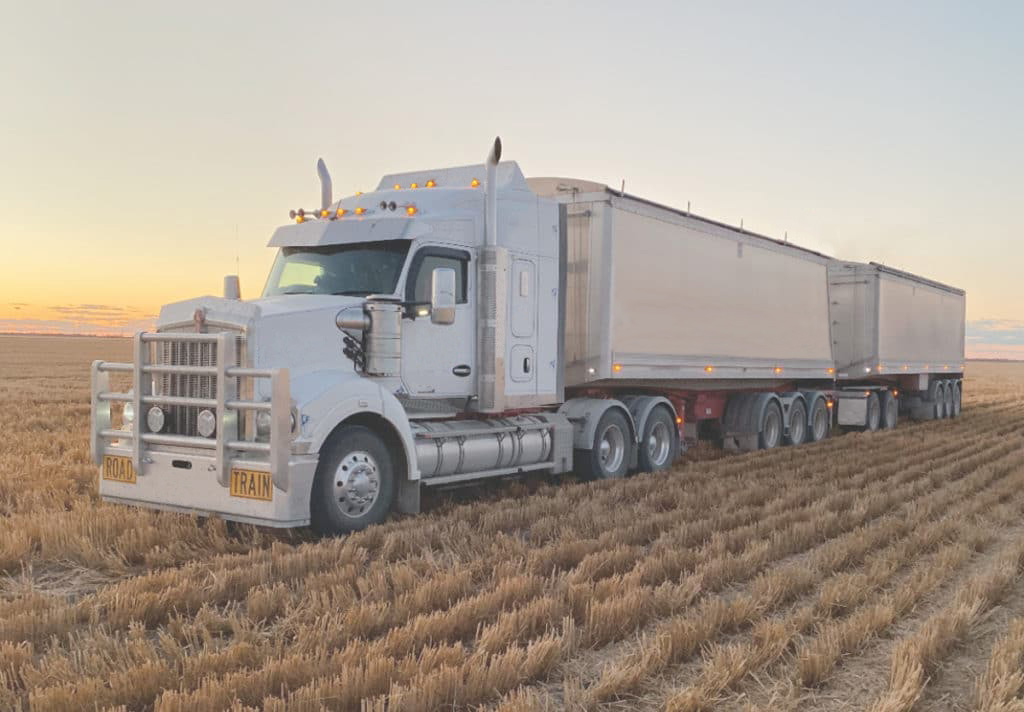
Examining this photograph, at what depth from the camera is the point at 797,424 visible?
17.9 metres

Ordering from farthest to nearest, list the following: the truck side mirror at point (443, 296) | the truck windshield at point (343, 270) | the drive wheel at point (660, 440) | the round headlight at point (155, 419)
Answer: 1. the drive wheel at point (660, 440)
2. the truck windshield at point (343, 270)
3. the truck side mirror at point (443, 296)
4. the round headlight at point (155, 419)

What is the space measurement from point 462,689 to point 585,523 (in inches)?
167

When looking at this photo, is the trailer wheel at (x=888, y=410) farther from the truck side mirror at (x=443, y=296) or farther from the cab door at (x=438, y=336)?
the truck side mirror at (x=443, y=296)

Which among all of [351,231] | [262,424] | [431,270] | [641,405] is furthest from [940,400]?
[262,424]

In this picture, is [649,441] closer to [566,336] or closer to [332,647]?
[566,336]


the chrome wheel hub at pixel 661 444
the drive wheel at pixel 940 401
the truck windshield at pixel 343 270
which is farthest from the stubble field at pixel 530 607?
the drive wheel at pixel 940 401

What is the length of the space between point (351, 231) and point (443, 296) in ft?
4.30

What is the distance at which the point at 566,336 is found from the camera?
11.9 meters

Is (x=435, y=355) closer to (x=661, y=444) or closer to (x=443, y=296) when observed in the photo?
(x=443, y=296)

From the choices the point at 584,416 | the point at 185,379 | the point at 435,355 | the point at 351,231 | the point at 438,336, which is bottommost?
the point at 584,416

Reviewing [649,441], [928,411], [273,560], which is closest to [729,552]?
[273,560]

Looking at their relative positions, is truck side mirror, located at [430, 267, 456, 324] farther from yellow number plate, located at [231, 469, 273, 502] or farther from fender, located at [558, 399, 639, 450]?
fender, located at [558, 399, 639, 450]

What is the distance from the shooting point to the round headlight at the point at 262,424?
7727 millimetres

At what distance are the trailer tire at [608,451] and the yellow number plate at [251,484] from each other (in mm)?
5064
